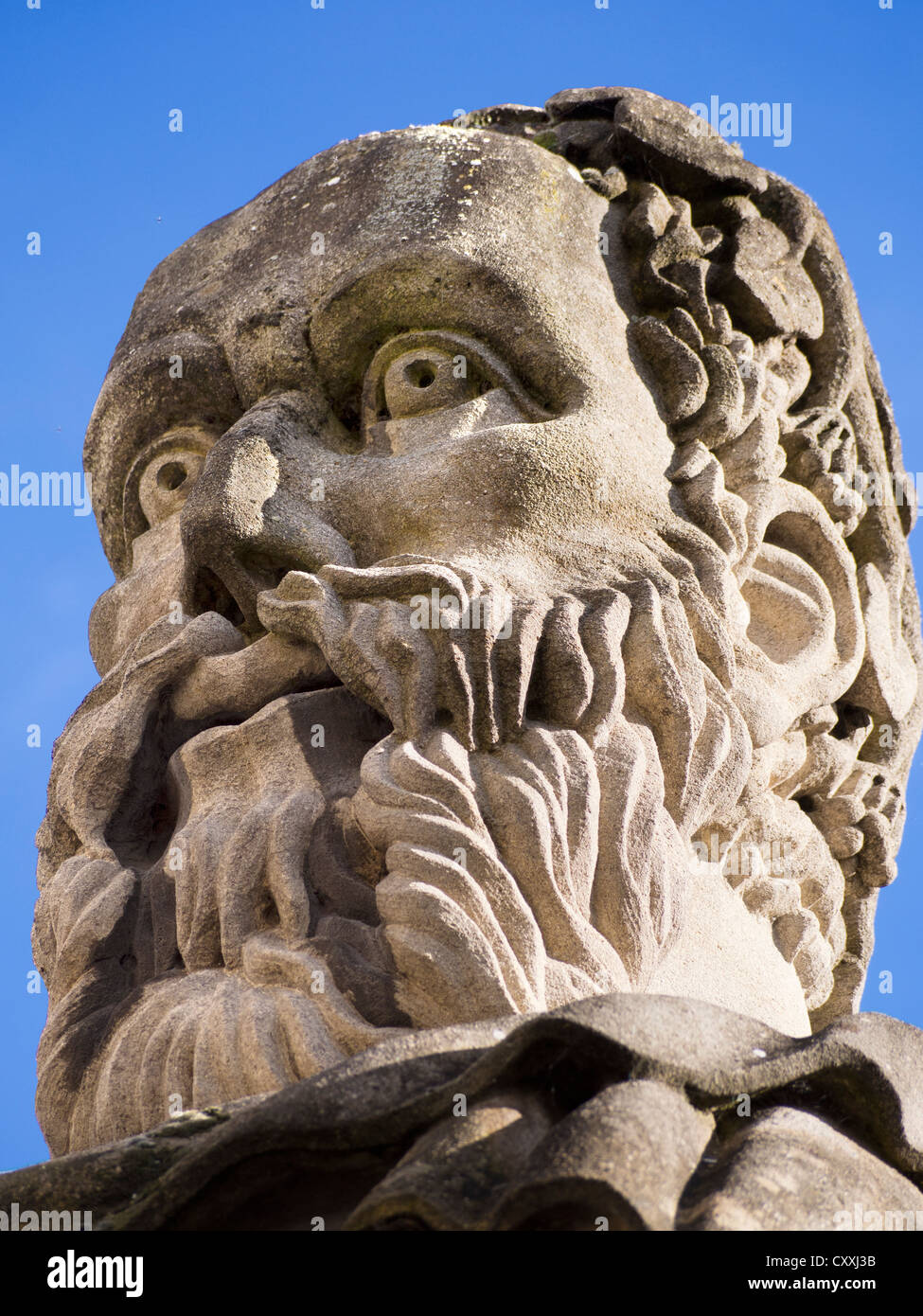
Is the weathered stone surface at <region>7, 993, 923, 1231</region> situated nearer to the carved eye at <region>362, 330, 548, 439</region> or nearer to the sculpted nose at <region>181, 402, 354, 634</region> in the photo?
the sculpted nose at <region>181, 402, 354, 634</region>

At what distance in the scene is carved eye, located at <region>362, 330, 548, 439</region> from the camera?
12.3ft

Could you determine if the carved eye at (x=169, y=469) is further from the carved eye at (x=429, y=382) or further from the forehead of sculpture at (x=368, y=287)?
the carved eye at (x=429, y=382)

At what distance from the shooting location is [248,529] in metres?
3.52

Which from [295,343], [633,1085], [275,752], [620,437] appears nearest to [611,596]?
[620,437]

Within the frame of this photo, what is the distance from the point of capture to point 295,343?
397 centimetres

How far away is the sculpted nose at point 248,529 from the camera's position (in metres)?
3.53

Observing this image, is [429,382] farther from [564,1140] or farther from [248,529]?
[564,1140]

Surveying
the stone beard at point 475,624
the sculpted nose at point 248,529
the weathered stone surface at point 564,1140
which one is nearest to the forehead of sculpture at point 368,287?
the stone beard at point 475,624

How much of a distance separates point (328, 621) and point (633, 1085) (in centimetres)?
149

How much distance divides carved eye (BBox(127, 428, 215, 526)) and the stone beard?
12mm

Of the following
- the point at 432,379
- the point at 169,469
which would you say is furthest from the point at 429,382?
the point at 169,469

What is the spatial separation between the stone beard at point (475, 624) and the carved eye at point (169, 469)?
0.01 metres

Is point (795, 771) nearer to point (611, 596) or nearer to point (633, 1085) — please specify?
point (611, 596)
